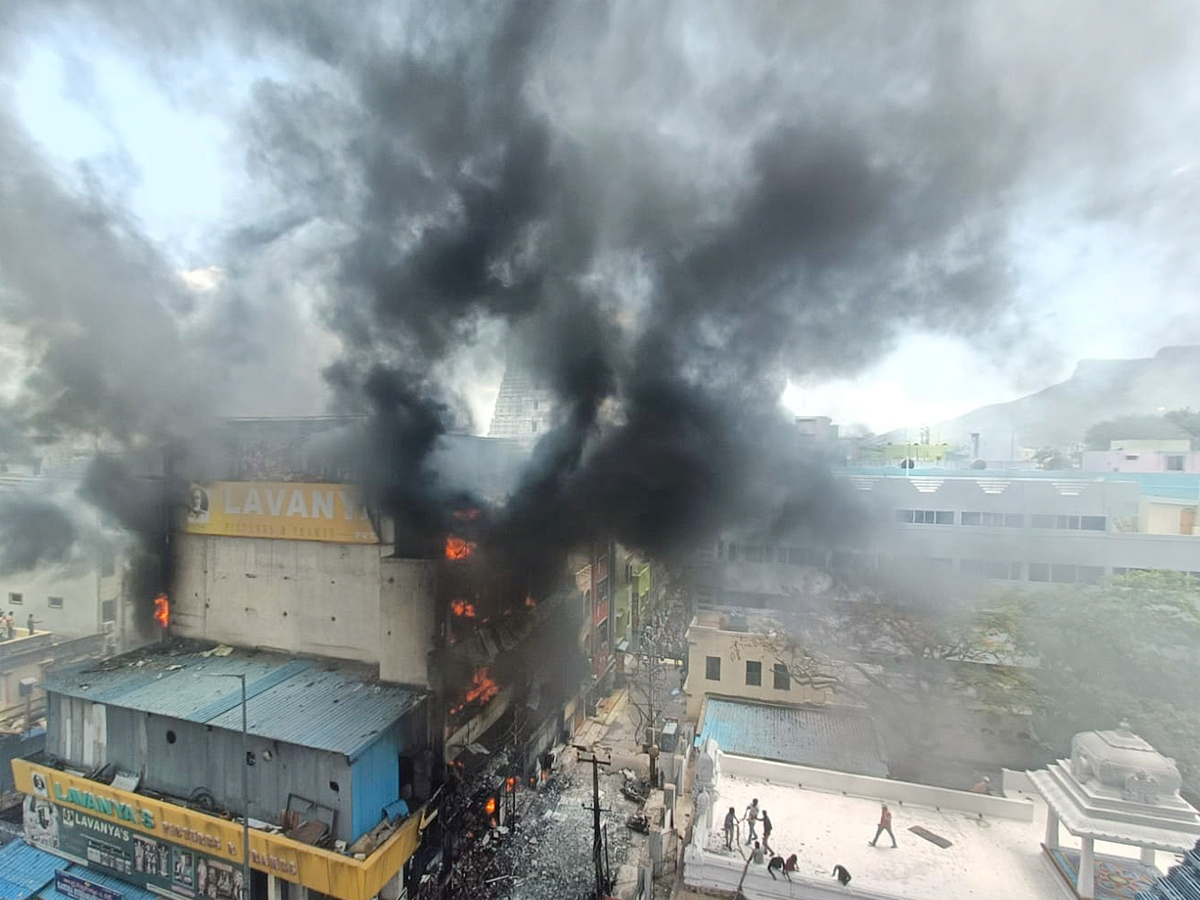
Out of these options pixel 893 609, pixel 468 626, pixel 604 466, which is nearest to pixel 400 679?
pixel 468 626

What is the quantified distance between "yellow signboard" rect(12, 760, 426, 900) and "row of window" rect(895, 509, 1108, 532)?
22.0 meters

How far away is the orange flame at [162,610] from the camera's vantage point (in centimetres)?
1981

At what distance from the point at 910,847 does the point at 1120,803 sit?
3658mm

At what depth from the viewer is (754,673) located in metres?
21.1

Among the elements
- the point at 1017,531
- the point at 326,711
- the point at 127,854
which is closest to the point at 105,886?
the point at 127,854

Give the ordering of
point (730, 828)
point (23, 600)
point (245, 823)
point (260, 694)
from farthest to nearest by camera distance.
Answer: point (23, 600)
point (260, 694)
point (245, 823)
point (730, 828)

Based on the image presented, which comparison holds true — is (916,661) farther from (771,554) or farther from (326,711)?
(326,711)

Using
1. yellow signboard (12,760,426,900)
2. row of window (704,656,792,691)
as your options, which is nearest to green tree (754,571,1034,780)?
row of window (704,656,792,691)

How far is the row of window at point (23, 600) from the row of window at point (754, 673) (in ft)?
90.0

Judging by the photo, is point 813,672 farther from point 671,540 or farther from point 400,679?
point 400,679

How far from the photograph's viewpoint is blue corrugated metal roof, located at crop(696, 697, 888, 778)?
56.2 feet

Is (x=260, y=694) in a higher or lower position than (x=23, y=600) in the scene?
lower

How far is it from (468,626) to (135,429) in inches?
543

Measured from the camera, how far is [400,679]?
16.4 m
